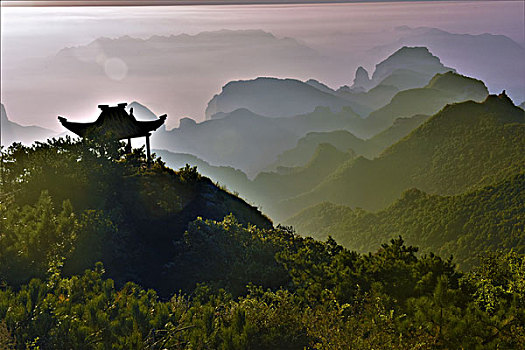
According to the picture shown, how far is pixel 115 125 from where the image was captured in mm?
31219

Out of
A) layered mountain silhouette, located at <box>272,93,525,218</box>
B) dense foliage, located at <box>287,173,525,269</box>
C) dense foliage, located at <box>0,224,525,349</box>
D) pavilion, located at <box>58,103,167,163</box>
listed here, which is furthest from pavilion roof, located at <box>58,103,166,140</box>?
layered mountain silhouette, located at <box>272,93,525,218</box>

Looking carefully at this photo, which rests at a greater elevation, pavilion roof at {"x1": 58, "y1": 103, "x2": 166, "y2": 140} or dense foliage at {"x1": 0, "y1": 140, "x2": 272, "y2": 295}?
pavilion roof at {"x1": 58, "y1": 103, "x2": 166, "y2": 140}

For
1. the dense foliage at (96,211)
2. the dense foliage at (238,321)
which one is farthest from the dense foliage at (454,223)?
the dense foliage at (238,321)

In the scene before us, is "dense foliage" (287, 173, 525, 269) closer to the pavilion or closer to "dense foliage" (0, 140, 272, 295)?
"dense foliage" (0, 140, 272, 295)

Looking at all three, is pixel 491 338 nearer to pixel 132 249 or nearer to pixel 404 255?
pixel 404 255

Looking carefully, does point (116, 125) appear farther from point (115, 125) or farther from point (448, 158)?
point (448, 158)

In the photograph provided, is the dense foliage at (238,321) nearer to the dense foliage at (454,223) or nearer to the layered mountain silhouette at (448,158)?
the dense foliage at (454,223)

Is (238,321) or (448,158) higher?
(448,158)

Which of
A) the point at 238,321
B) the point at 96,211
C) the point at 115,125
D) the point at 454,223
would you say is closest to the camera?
the point at 238,321

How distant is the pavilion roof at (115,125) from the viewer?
3092cm

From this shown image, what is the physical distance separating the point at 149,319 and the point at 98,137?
18.6 metres

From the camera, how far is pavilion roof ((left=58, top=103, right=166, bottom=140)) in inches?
1217

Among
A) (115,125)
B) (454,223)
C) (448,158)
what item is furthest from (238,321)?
(448,158)

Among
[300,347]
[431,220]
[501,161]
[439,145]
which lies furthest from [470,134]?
[300,347]
